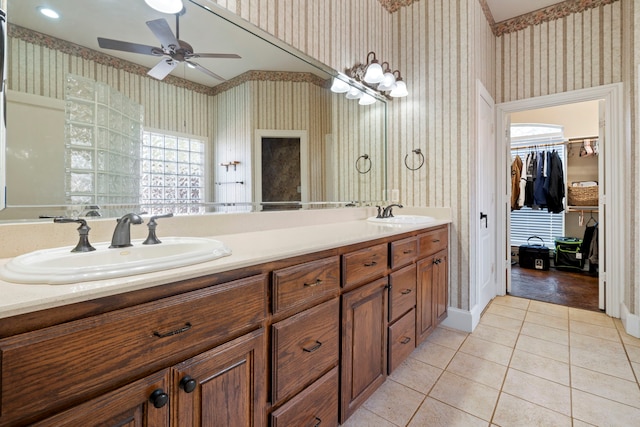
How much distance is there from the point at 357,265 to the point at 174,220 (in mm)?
836

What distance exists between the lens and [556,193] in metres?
4.30

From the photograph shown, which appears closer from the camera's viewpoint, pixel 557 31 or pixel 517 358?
pixel 517 358

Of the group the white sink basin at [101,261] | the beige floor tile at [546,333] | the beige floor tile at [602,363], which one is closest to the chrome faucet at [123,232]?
the white sink basin at [101,261]

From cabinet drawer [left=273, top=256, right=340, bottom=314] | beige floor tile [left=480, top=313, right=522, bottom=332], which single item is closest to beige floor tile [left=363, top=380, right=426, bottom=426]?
cabinet drawer [left=273, top=256, right=340, bottom=314]

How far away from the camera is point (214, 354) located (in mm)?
798

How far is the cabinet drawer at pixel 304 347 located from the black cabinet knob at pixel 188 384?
0.28 meters

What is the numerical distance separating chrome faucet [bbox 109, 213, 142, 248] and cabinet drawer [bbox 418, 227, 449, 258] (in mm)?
1575

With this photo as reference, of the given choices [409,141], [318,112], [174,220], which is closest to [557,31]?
[409,141]

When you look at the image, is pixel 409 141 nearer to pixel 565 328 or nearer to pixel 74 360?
pixel 565 328

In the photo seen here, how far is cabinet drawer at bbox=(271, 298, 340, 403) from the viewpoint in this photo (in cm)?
98

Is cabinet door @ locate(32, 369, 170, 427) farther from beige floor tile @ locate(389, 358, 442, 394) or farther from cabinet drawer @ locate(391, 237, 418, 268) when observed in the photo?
beige floor tile @ locate(389, 358, 442, 394)

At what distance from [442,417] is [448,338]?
0.90 metres

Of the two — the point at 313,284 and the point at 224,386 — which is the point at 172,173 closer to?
the point at 313,284

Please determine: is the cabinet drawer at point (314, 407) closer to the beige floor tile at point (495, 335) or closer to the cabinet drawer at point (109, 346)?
the cabinet drawer at point (109, 346)
